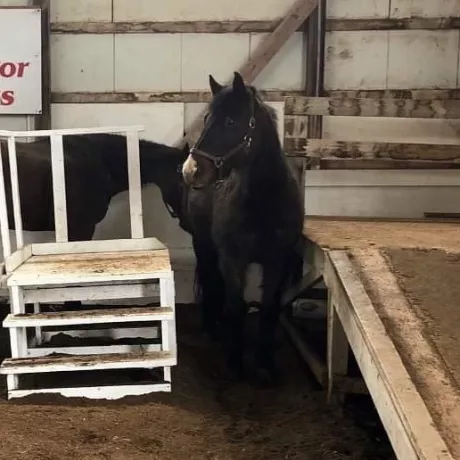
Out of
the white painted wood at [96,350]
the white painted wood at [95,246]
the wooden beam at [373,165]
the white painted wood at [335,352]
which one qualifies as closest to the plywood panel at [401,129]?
the wooden beam at [373,165]

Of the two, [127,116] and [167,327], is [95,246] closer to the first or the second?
[167,327]

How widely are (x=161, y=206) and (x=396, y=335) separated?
3.02m

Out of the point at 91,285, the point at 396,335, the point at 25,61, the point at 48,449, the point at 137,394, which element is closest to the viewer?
the point at 396,335

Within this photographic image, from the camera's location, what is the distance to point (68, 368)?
2637 millimetres

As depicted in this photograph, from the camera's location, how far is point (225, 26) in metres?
4.54

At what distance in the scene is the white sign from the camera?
439 centimetres

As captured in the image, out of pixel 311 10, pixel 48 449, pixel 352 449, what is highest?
pixel 311 10

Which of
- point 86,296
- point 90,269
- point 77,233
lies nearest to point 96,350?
point 86,296

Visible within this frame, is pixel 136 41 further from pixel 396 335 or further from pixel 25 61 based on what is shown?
pixel 396 335

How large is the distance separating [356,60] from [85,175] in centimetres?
206

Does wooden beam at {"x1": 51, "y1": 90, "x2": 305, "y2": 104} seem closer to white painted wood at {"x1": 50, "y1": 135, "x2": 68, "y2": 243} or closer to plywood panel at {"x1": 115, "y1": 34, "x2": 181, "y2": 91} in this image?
plywood panel at {"x1": 115, "y1": 34, "x2": 181, "y2": 91}

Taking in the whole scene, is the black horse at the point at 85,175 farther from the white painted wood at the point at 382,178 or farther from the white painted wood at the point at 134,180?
the white painted wood at the point at 382,178

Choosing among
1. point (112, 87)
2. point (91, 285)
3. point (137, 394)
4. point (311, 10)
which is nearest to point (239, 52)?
point (311, 10)

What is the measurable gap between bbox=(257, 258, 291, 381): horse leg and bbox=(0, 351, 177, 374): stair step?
2.52 ft
